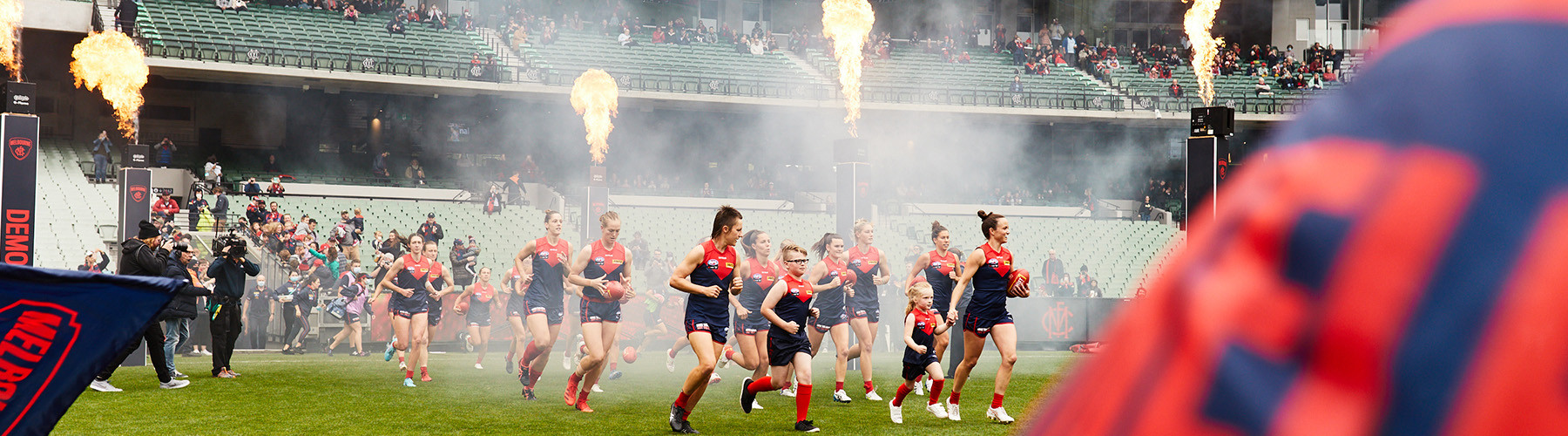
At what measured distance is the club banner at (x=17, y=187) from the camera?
1269 cm

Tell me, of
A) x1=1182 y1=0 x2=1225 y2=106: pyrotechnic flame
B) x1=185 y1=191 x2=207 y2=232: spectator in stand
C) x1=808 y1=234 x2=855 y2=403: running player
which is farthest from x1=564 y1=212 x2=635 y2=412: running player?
x1=1182 y1=0 x2=1225 y2=106: pyrotechnic flame

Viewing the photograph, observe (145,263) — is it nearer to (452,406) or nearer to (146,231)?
(146,231)

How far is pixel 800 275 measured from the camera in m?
9.90

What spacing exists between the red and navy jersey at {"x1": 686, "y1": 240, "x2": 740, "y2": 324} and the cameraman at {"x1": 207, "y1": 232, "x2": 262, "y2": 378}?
7.00 metres

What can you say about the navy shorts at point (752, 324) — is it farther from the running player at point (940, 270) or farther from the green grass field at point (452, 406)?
the running player at point (940, 270)

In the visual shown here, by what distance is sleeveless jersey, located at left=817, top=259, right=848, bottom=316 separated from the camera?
1216cm

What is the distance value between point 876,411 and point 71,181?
82.1 ft

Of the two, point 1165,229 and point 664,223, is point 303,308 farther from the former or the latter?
point 1165,229

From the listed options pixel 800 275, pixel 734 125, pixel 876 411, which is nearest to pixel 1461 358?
pixel 800 275

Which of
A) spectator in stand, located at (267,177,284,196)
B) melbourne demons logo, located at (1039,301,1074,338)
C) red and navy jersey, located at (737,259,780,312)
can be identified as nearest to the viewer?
red and navy jersey, located at (737,259,780,312)

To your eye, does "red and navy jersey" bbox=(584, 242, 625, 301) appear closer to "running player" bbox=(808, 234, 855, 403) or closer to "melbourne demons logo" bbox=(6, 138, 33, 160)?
"running player" bbox=(808, 234, 855, 403)

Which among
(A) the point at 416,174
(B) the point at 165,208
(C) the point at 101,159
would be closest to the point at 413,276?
(B) the point at 165,208

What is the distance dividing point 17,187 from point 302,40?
21193mm

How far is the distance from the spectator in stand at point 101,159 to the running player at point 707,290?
24.4 metres
